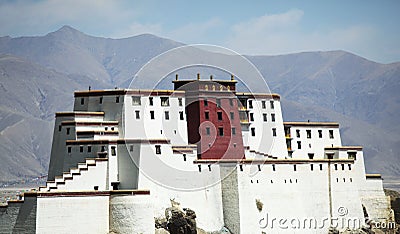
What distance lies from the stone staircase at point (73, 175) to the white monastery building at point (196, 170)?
0.32 ft

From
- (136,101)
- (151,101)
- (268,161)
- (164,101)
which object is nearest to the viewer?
(136,101)

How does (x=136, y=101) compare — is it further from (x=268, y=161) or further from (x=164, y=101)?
(x=268, y=161)

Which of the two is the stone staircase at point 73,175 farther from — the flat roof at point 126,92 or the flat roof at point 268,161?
the flat roof at point 268,161

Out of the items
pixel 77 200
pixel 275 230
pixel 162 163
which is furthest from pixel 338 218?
pixel 77 200

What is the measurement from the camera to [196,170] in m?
78.9

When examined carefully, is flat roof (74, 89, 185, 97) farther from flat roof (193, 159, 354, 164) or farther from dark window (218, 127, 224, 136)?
flat roof (193, 159, 354, 164)

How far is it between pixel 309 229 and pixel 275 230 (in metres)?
4.87

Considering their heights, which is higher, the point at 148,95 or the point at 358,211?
the point at 148,95

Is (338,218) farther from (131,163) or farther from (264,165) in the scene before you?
(131,163)

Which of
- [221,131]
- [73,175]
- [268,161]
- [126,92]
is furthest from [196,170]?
[73,175]

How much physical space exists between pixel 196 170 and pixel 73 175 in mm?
11984


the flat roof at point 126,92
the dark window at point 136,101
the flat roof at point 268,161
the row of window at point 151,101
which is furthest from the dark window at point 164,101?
the flat roof at point 268,161

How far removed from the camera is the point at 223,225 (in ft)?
263

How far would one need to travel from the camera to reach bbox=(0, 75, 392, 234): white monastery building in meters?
70.5
